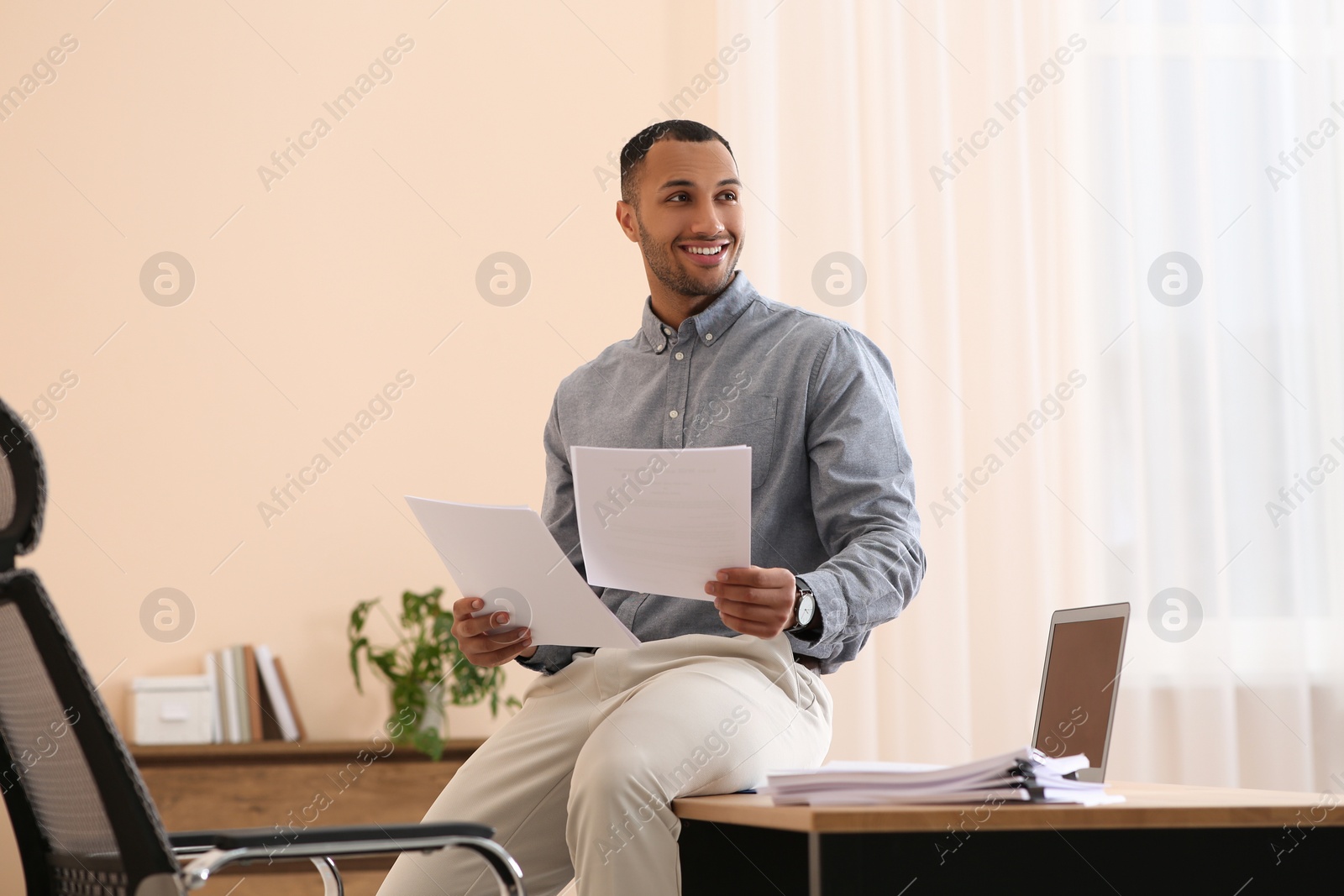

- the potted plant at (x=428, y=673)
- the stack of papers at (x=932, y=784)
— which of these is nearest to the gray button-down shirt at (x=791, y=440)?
the stack of papers at (x=932, y=784)

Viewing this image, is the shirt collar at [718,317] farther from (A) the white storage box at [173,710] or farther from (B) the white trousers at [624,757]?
(A) the white storage box at [173,710]

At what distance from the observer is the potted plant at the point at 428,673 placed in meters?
3.12

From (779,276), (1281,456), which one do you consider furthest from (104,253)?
(1281,456)

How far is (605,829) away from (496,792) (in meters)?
0.35

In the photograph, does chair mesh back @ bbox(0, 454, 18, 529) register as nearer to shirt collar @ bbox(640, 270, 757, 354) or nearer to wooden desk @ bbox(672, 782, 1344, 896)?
wooden desk @ bbox(672, 782, 1344, 896)

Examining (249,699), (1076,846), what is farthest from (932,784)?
(249,699)

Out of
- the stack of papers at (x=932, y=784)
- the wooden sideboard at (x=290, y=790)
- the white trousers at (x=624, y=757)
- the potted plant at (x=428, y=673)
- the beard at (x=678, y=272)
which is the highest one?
the beard at (x=678, y=272)

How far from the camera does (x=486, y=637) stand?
5.49 ft

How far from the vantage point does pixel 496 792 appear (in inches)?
64.5

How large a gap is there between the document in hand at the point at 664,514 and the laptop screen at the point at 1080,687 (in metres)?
0.56

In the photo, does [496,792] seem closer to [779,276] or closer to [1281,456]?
[779,276]

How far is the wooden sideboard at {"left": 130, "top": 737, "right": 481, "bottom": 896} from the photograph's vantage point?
9.56 ft

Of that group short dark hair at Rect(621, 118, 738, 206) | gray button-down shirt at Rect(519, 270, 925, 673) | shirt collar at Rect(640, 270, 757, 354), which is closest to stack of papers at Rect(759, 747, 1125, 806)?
gray button-down shirt at Rect(519, 270, 925, 673)

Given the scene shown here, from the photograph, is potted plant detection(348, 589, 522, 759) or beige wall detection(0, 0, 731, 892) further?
beige wall detection(0, 0, 731, 892)
